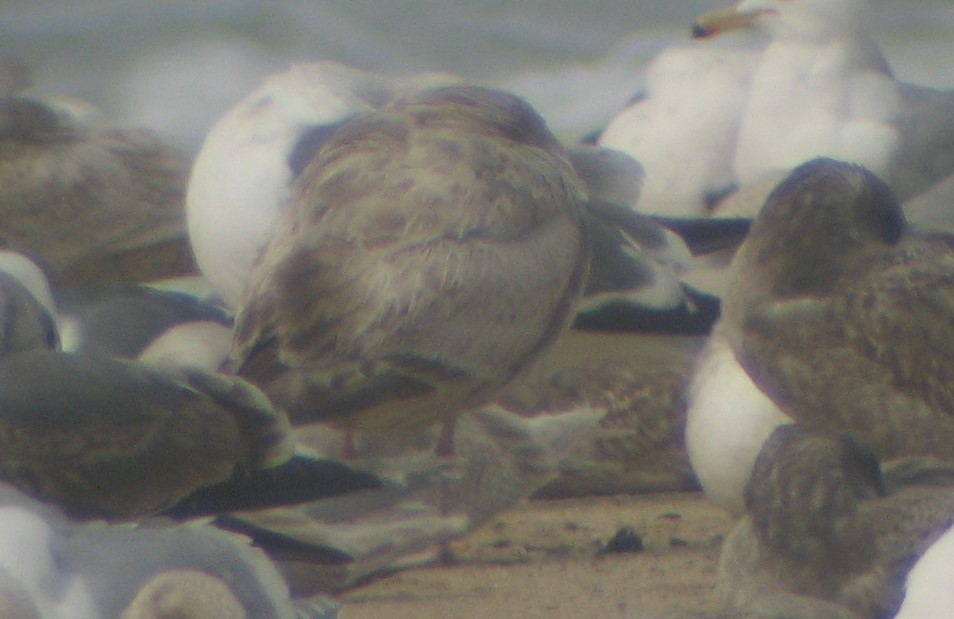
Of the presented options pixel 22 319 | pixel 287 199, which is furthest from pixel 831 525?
pixel 287 199

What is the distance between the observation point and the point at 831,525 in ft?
12.1

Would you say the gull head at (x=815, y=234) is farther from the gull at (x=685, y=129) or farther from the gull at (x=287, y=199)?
the gull at (x=685, y=129)

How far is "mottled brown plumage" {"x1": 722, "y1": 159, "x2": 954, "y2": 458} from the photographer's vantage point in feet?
15.0

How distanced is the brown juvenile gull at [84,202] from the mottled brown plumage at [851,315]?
2758 millimetres

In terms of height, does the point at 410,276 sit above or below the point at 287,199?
below

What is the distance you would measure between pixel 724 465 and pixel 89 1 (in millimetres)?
9063

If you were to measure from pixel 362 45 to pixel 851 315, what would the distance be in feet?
27.8

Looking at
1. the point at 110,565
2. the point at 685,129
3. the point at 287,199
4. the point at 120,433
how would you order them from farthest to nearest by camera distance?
the point at 685,129
the point at 287,199
the point at 120,433
the point at 110,565

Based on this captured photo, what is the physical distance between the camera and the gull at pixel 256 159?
19.4ft

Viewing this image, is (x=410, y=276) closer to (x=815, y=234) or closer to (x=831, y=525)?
(x=815, y=234)

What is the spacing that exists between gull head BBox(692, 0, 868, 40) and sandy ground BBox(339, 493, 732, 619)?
2.74 metres

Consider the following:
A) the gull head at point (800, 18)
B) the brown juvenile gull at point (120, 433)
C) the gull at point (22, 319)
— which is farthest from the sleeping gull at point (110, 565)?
the gull head at point (800, 18)

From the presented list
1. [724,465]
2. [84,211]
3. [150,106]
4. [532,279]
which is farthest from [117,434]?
[150,106]

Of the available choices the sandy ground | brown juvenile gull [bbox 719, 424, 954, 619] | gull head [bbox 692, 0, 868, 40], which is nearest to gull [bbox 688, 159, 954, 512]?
the sandy ground
